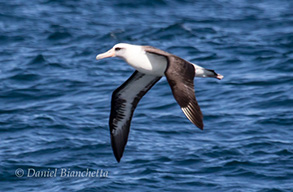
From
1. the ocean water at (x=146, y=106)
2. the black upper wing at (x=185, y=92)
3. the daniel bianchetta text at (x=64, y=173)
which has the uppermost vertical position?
the black upper wing at (x=185, y=92)

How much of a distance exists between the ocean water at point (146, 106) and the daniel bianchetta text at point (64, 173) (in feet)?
0.08

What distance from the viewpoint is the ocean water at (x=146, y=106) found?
1268cm

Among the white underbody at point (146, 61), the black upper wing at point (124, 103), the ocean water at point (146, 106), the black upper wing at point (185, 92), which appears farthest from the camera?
the ocean water at point (146, 106)

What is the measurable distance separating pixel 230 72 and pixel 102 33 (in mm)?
6304

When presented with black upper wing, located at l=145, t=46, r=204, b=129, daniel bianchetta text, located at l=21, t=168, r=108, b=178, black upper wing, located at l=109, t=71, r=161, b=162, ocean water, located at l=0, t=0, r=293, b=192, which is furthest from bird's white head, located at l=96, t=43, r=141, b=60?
daniel bianchetta text, located at l=21, t=168, r=108, b=178

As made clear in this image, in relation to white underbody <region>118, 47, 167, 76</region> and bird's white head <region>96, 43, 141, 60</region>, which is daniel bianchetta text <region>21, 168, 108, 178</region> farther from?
bird's white head <region>96, 43, 141, 60</region>

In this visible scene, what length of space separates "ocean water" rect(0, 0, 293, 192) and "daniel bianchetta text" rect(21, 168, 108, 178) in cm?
2

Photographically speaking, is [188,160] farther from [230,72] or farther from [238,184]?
[230,72]

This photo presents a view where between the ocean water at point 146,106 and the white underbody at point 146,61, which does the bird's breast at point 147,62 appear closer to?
the white underbody at point 146,61

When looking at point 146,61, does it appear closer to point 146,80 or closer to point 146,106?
point 146,80

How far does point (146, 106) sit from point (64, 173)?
3812mm

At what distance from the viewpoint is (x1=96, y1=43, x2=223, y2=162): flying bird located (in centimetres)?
966

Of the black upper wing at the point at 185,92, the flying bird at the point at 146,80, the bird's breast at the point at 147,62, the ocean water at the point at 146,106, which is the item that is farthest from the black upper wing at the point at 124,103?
the black upper wing at the point at 185,92

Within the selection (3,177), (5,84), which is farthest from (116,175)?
(5,84)
